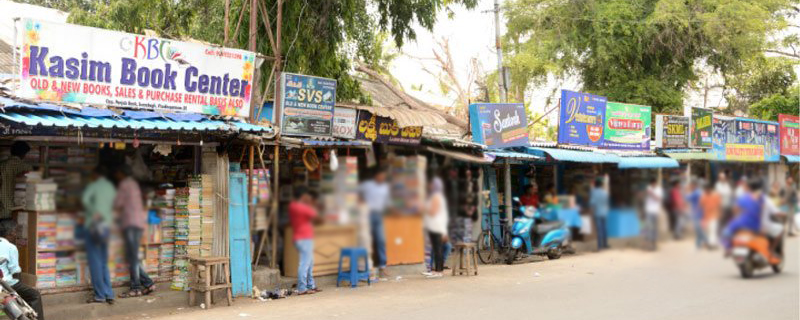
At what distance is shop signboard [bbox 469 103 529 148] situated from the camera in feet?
34.1

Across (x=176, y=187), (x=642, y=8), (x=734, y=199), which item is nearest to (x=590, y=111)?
(x=642, y=8)

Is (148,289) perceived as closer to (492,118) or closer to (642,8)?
(492,118)

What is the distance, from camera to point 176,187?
749 centimetres

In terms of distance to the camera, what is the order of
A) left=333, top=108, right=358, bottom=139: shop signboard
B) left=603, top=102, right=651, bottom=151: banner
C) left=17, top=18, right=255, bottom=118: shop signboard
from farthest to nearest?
left=603, top=102, right=651, bottom=151: banner, left=333, top=108, right=358, bottom=139: shop signboard, left=17, top=18, right=255, bottom=118: shop signboard

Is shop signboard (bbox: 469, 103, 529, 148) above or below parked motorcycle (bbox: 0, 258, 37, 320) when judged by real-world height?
above

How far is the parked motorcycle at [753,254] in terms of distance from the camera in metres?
1.52

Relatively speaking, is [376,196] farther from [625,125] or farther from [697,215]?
[625,125]

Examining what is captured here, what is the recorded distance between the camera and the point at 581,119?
41.6 ft

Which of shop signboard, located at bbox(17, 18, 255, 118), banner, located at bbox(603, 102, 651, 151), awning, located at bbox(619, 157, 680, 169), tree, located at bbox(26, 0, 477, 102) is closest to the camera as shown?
awning, located at bbox(619, 157, 680, 169)

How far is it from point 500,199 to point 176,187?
6345mm

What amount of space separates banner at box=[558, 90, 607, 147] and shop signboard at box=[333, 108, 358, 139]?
434 centimetres

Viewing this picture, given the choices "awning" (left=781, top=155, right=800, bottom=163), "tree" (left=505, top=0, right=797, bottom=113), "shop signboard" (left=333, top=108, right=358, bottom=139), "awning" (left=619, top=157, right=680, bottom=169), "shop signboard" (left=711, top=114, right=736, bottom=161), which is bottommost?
"awning" (left=619, top=157, right=680, bottom=169)

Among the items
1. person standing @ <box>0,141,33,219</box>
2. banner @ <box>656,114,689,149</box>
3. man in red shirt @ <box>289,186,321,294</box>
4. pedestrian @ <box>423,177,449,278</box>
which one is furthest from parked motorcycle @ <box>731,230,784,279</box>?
banner @ <box>656,114,689,149</box>

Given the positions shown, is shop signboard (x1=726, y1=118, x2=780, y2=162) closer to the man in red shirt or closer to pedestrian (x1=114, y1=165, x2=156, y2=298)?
the man in red shirt
